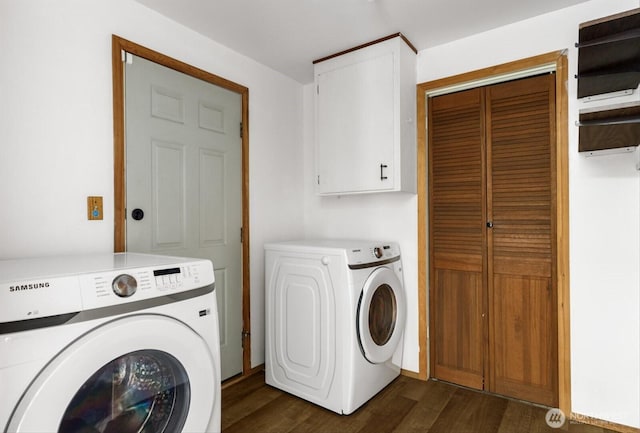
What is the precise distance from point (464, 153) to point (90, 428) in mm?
2365

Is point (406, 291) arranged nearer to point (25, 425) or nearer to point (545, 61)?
point (545, 61)

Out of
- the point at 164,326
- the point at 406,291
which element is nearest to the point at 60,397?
the point at 164,326

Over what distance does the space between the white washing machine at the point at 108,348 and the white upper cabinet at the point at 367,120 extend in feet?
4.49

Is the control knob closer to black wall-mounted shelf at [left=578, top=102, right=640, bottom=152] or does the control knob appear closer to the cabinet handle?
the cabinet handle

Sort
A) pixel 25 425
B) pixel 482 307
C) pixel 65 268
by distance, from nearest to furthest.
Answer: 1. pixel 25 425
2. pixel 65 268
3. pixel 482 307

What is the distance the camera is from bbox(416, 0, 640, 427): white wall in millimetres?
1881

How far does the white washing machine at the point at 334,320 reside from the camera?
2064 millimetres

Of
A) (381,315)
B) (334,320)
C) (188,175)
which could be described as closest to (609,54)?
(381,315)

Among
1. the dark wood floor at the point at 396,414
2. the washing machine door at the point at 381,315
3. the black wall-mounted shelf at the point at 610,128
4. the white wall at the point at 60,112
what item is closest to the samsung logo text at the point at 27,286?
the white wall at the point at 60,112

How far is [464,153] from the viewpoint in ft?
7.98

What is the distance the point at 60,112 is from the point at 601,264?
9.22ft

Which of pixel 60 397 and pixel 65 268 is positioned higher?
pixel 65 268

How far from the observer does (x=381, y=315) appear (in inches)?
92.1

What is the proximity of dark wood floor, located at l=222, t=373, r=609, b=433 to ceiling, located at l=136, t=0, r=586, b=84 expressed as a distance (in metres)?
2.27
